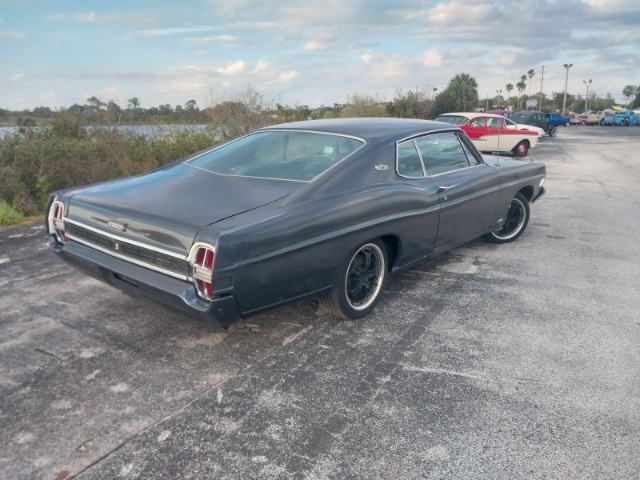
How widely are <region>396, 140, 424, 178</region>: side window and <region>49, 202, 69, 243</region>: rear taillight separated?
2461mm

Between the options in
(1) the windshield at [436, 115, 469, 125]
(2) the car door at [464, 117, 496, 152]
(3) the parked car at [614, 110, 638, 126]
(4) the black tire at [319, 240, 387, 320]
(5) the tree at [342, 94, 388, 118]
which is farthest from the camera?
(3) the parked car at [614, 110, 638, 126]

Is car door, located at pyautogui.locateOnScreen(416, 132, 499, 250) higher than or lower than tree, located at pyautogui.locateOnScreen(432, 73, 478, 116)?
lower

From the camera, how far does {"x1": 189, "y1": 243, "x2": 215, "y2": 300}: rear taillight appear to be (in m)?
2.62

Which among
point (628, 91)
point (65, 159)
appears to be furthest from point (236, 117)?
point (628, 91)

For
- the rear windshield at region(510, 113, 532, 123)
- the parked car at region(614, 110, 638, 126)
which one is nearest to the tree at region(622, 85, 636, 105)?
the parked car at region(614, 110, 638, 126)

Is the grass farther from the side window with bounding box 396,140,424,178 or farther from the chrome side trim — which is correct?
the side window with bounding box 396,140,424,178

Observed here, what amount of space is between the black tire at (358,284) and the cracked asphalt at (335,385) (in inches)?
5.2

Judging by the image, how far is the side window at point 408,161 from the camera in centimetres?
392

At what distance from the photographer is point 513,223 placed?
19.1ft

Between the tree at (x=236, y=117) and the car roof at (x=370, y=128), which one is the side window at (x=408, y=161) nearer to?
the car roof at (x=370, y=128)

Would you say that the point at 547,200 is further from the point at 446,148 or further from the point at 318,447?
the point at 318,447

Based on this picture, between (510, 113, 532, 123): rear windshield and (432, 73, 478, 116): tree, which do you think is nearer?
(510, 113, 532, 123): rear windshield

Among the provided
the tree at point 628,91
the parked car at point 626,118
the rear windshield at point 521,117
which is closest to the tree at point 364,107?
the rear windshield at point 521,117

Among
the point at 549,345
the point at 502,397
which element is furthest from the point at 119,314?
the point at 549,345
